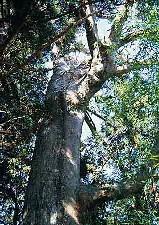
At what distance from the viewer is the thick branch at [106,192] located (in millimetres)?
4910

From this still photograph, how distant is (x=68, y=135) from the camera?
5.97 meters

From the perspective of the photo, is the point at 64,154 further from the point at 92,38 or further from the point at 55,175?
the point at 92,38

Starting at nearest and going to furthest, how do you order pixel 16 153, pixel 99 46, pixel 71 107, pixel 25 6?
pixel 25 6 < pixel 71 107 < pixel 99 46 < pixel 16 153

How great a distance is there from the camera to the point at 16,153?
7.71 metres

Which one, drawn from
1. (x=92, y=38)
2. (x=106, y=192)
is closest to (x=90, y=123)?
(x=92, y=38)

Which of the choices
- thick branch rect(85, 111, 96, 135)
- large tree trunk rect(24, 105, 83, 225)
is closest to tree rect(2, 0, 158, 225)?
large tree trunk rect(24, 105, 83, 225)

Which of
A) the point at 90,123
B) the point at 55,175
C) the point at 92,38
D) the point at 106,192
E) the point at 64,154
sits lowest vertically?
the point at 106,192

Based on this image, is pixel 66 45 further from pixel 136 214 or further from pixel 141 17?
pixel 136 214

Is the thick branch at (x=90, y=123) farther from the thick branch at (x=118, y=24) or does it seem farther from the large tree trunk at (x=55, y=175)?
the large tree trunk at (x=55, y=175)

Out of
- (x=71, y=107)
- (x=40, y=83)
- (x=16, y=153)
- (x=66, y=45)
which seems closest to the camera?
(x=71, y=107)

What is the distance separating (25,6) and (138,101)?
12.0 feet

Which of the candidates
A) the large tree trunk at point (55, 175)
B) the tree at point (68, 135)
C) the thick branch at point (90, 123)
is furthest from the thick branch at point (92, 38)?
the thick branch at point (90, 123)

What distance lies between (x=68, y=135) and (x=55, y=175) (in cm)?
91

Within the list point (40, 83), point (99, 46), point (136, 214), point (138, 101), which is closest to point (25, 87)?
point (40, 83)
